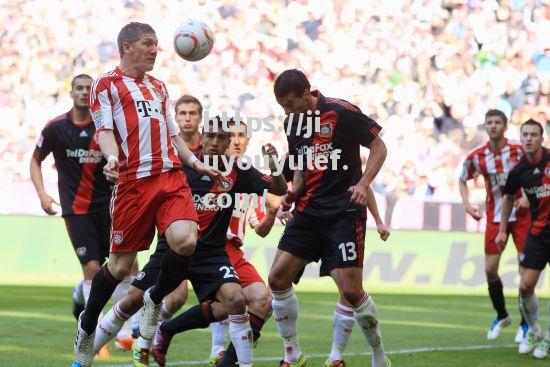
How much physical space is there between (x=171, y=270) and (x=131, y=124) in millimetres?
946

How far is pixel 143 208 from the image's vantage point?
20.7ft

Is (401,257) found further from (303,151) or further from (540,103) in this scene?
(303,151)

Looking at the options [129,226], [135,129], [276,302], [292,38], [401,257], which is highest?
[292,38]

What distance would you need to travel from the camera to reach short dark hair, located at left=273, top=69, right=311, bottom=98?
7.03 meters

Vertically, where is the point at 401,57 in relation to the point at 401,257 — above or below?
above

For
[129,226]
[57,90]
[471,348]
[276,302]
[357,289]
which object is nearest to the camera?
[129,226]

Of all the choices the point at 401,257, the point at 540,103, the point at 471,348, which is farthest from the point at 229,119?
the point at 540,103

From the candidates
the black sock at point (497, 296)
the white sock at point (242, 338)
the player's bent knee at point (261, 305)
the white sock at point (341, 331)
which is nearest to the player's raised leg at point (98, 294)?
the white sock at point (242, 338)

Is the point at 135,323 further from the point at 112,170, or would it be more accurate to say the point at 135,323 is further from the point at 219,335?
the point at 112,170

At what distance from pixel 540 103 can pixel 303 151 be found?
41.6 feet

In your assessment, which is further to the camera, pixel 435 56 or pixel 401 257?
pixel 435 56

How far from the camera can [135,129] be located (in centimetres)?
639

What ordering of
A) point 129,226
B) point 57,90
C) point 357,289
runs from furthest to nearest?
point 57,90 → point 357,289 → point 129,226

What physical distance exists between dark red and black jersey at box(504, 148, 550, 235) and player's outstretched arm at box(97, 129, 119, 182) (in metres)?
4.67
